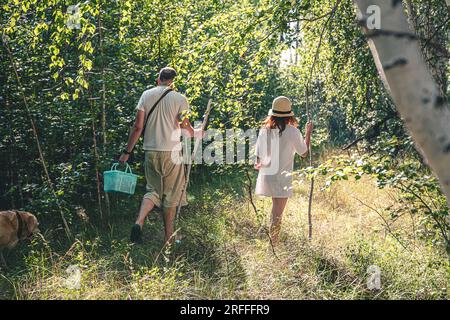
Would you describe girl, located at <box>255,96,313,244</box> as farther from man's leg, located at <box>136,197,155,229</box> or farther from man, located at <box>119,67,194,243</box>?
man's leg, located at <box>136,197,155,229</box>

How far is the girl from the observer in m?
6.03

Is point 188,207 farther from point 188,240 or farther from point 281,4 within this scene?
point 281,4

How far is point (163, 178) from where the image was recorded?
6363 millimetres

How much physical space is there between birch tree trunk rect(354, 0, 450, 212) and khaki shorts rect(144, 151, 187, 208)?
4.03m

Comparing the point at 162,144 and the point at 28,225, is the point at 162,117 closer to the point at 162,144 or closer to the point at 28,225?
the point at 162,144

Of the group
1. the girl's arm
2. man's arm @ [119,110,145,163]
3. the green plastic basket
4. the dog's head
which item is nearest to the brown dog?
the dog's head

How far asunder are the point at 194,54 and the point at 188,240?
2272 millimetres

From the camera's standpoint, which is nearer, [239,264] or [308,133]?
[239,264]

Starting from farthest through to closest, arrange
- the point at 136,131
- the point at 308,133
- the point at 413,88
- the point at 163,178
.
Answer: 1. the point at 163,178
2. the point at 136,131
3. the point at 308,133
4. the point at 413,88

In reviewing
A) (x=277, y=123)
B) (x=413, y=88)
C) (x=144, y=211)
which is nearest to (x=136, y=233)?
(x=144, y=211)

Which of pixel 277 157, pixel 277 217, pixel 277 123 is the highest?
pixel 277 123

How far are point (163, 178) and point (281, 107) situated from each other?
1563mm

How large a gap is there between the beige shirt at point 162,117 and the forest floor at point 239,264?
1.11 metres
